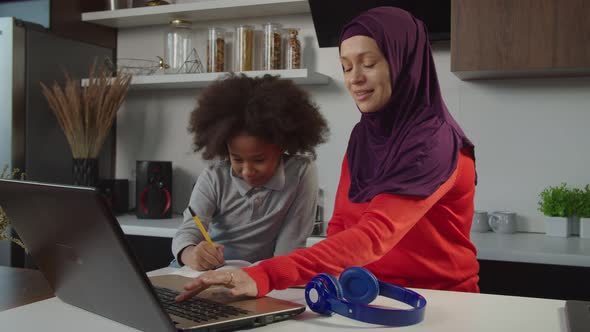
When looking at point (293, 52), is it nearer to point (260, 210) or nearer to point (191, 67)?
point (191, 67)

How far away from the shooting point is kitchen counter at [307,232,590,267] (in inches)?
75.5

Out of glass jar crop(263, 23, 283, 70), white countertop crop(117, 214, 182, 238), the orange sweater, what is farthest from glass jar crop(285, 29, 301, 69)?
the orange sweater

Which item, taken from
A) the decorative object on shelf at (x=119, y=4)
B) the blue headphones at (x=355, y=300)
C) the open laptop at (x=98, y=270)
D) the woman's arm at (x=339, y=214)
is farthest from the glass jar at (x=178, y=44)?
the blue headphones at (x=355, y=300)

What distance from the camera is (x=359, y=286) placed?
879 mm

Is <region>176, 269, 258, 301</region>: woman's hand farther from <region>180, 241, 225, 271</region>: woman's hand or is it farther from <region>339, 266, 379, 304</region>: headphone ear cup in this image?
<region>180, 241, 225, 271</region>: woman's hand

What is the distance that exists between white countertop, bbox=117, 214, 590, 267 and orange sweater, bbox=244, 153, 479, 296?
0.74 meters

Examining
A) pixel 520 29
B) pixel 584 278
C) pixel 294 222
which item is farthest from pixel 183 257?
pixel 520 29

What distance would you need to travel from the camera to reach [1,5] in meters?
2.96

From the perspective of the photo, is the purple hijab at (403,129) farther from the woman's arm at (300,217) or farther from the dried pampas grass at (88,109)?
the dried pampas grass at (88,109)

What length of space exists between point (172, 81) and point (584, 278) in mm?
1774

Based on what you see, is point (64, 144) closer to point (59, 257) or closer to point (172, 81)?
point (172, 81)

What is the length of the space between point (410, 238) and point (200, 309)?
0.52 metres

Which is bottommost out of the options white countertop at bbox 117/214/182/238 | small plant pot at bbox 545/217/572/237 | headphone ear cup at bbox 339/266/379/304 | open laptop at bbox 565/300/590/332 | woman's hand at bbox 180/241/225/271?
white countertop at bbox 117/214/182/238

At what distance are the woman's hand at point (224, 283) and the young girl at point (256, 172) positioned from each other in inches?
28.7
